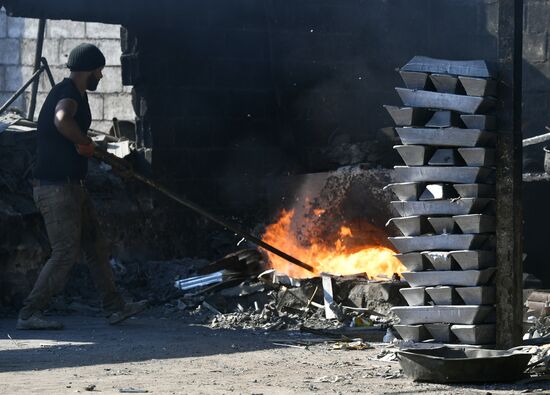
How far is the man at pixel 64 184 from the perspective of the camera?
33.0 ft

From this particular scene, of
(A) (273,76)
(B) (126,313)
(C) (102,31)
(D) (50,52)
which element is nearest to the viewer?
(B) (126,313)

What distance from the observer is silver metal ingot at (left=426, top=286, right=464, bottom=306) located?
7.77 metres

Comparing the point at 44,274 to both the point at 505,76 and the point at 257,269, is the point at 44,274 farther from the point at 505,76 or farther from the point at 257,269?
the point at 505,76

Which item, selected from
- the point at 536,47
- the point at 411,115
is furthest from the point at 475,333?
the point at 536,47

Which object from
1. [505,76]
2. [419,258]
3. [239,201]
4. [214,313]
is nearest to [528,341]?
[419,258]

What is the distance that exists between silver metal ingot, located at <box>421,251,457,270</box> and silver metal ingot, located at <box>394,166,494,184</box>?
19.0 inches

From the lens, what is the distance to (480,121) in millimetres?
7742

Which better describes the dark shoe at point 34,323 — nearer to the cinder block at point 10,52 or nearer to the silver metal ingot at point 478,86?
the silver metal ingot at point 478,86

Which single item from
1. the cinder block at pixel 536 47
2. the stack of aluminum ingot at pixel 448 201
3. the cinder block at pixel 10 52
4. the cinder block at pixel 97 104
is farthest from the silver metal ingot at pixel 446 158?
the cinder block at pixel 10 52

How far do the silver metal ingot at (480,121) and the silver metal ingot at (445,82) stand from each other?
0.21 metres

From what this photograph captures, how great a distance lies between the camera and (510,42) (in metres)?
7.78

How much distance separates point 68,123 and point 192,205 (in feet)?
5.47

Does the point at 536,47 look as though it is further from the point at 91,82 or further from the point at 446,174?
the point at 446,174

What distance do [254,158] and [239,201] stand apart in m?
0.55
